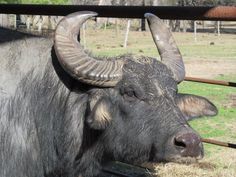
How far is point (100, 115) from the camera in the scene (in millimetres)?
3867

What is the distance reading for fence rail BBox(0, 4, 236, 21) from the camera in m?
4.25

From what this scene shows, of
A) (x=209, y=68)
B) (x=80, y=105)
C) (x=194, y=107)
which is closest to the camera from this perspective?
(x=80, y=105)

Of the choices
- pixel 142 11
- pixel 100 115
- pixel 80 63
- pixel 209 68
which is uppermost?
pixel 142 11

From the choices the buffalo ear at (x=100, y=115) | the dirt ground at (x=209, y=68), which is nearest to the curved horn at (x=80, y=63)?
the buffalo ear at (x=100, y=115)

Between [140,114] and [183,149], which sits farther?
[140,114]

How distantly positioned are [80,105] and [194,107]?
0.91m

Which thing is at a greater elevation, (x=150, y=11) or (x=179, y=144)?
(x=150, y=11)

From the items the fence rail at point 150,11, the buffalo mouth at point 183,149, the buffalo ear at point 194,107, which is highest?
the fence rail at point 150,11

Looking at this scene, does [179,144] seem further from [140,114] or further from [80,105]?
[80,105]

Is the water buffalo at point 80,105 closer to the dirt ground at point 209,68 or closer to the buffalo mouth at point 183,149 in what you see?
the buffalo mouth at point 183,149

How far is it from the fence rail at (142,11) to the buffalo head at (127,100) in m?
0.58

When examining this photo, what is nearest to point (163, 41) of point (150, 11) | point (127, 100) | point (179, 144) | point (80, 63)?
point (150, 11)

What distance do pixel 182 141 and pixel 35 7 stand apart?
2.67 meters

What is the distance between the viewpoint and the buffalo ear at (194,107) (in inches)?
169
